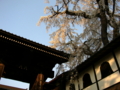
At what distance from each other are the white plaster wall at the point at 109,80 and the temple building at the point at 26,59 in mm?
3408

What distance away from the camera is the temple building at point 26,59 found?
802 cm

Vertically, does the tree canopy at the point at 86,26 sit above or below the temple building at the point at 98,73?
above

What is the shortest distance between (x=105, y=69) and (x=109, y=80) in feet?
3.85

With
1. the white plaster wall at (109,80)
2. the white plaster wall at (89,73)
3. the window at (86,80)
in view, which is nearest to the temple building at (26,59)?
the white plaster wall at (109,80)

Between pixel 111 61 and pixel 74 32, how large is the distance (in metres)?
8.20

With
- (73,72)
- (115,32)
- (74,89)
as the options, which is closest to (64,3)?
(115,32)

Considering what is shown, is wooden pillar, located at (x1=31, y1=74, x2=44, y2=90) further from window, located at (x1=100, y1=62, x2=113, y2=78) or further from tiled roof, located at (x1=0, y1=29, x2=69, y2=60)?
window, located at (x1=100, y1=62, x2=113, y2=78)

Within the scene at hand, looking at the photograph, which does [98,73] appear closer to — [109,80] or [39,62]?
[109,80]

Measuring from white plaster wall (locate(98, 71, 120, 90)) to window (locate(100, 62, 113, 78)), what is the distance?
466mm

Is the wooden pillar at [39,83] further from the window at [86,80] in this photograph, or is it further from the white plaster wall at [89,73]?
the window at [86,80]

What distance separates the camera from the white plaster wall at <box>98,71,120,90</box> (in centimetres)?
930

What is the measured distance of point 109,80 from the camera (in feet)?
32.1

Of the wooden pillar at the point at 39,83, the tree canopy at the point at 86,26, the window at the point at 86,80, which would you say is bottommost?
the wooden pillar at the point at 39,83

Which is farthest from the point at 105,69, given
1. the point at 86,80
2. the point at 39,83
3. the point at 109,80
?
the point at 39,83
